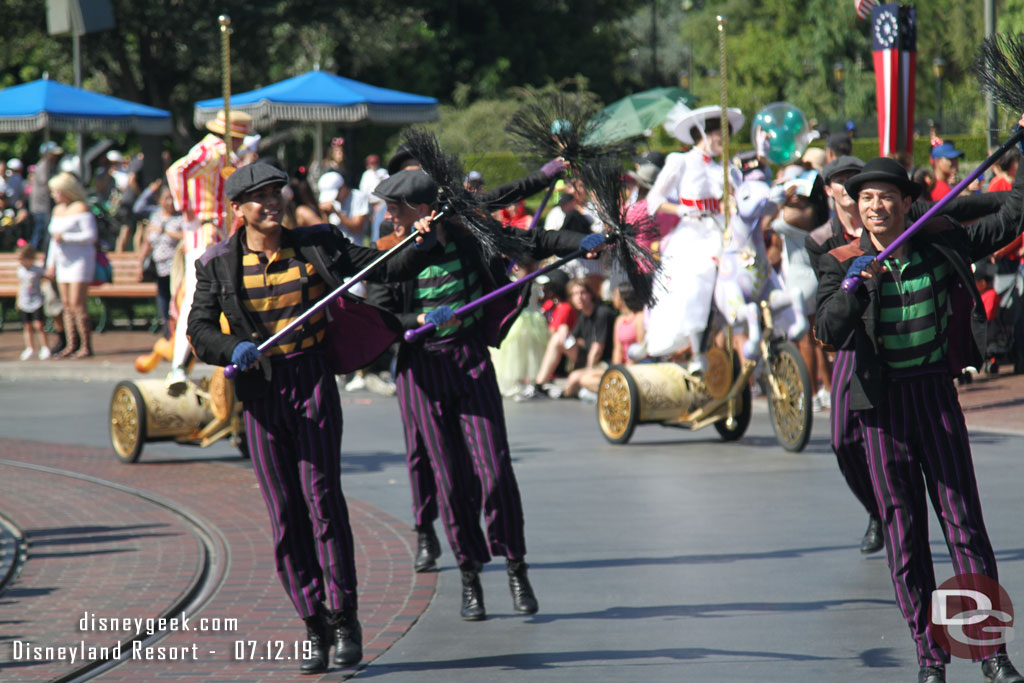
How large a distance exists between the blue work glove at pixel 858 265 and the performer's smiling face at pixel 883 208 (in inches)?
8.9

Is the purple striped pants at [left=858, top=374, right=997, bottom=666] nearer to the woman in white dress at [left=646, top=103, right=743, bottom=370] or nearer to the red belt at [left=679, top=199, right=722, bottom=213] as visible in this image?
the woman in white dress at [left=646, top=103, right=743, bottom=370]

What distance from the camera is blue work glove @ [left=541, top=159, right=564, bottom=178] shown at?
23.5 feet

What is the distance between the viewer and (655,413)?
11.0 meters

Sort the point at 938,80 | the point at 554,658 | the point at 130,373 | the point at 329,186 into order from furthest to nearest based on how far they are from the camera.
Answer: the point at 938,80, the point at 130,373, the point at 329,186, the point at 554,658

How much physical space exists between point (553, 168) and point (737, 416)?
4.41m

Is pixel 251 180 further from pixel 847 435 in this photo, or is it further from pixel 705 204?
pixel 705 204

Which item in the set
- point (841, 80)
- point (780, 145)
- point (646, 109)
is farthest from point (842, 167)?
point (841, 80)

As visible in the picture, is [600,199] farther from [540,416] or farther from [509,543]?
[540,416]

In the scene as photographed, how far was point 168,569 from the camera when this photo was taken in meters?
7.52

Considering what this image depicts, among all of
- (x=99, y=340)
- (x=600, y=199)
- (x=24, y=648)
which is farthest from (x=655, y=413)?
(x=99, y=340)

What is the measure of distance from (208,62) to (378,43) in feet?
14.4

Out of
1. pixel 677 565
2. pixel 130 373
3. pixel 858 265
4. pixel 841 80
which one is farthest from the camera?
pixel 841 80

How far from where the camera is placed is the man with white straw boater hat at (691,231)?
10.8 m

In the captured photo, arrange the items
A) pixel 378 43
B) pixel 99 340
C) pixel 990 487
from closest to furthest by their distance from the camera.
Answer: pixel 990 487
pixel 99 340
pixel 378 43
